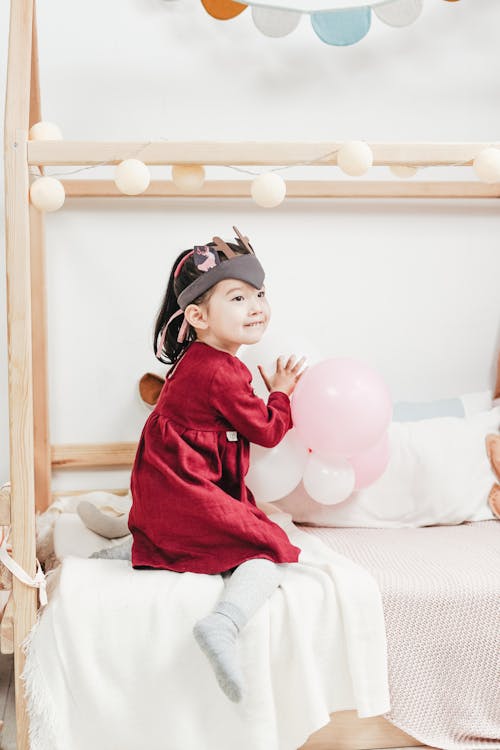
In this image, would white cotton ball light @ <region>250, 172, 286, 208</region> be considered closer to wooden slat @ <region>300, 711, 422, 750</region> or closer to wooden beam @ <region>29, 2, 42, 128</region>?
wooden beam @ <region>29, 2, 42, 128</region>

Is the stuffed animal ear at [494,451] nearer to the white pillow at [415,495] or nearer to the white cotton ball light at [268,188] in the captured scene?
the white pillow at [415,495]

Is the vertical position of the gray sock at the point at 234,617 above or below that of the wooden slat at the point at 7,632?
above

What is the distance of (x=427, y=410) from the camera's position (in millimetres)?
2023

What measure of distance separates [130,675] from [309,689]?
301 mm

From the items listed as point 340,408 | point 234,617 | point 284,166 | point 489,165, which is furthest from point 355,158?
point 234,617

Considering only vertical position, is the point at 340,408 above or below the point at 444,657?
above

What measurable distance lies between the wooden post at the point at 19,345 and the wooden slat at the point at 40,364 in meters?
0.57

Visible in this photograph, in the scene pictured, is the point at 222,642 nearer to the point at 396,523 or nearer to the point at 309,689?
the point at 309,689

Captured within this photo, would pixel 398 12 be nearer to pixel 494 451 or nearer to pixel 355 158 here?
pixel 355 158

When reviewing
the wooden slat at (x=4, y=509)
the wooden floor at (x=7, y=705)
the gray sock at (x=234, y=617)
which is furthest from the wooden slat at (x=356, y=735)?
the wooden slat at (x=4, y=509)

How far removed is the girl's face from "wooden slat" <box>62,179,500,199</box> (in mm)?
519

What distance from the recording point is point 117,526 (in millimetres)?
1748

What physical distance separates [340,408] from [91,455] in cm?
84

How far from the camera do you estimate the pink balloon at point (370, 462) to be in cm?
170
